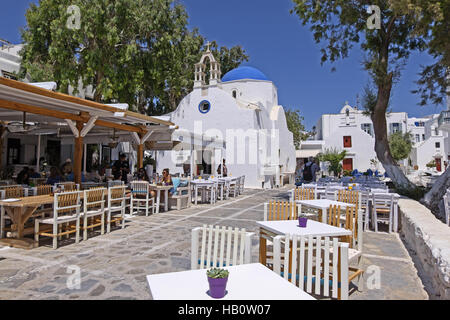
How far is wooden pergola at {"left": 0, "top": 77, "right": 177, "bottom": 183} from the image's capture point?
20.2 feet

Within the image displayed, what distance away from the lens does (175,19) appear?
18.4 meters

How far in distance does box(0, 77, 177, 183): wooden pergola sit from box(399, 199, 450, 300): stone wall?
7090mm

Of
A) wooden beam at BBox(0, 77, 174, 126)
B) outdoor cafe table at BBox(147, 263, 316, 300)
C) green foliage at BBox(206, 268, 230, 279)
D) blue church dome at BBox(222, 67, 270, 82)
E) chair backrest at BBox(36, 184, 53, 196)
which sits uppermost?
blue church dome at BBox(222, 67, 270, 82)

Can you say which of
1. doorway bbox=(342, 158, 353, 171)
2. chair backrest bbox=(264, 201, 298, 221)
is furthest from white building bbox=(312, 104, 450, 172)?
chair backrest bbox=(264, 201, 298, 221)

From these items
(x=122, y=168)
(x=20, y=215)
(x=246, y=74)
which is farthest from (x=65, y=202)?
(x=246, y=74)

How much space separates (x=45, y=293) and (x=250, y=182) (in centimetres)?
1739

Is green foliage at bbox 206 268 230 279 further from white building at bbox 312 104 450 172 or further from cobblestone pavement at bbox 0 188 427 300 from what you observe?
white building at bbox 312 104 450 172

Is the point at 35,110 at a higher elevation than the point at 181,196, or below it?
higher

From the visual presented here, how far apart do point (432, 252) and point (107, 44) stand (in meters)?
17.3

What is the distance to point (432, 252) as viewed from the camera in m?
3.58

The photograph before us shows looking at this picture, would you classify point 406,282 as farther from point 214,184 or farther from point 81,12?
point 81,12

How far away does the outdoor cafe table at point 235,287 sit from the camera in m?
1.97

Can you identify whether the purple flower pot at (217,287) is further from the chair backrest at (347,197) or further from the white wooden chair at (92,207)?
the chair backrest at (347,197)

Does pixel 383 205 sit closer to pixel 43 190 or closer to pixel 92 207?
pixel 92 207
